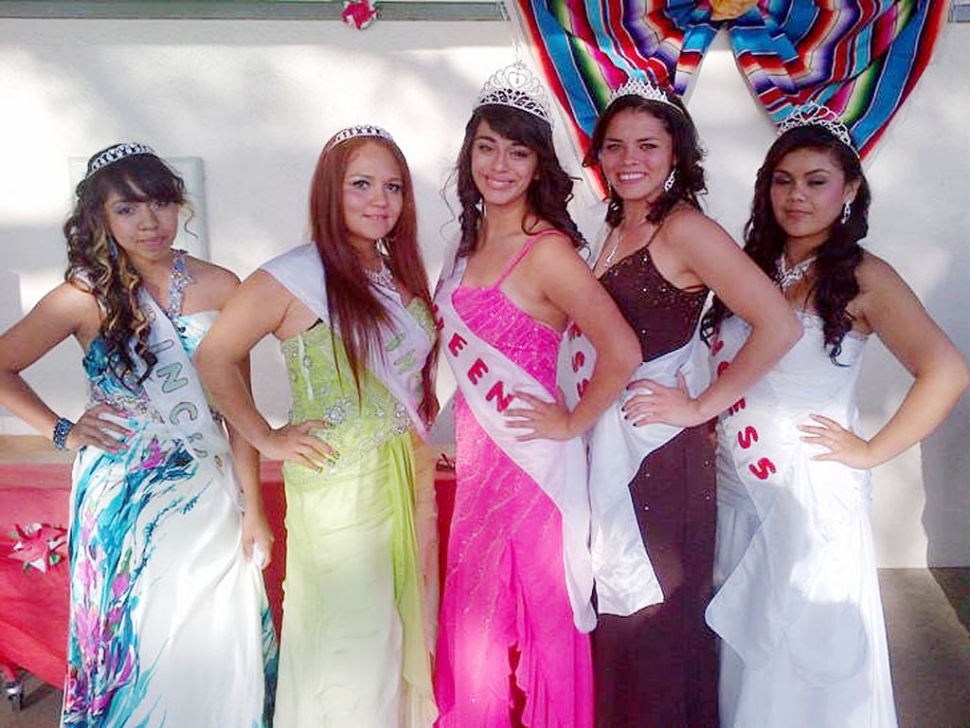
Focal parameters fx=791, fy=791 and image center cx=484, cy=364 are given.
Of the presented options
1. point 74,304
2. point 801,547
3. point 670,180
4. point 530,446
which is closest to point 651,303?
point 670,180

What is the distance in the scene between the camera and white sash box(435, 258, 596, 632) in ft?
5.70

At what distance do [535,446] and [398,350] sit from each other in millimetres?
370

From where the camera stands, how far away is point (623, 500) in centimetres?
177

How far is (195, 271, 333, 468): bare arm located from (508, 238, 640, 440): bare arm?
49cm

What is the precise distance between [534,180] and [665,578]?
0.95m

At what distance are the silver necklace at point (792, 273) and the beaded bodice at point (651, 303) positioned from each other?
190mm

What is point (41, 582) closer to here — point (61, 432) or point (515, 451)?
point (61, 432)

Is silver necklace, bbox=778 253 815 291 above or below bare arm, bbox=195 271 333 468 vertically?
above

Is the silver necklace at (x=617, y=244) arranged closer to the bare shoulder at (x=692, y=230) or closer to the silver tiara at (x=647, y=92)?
the bare shoulder at (x=692, y=230)

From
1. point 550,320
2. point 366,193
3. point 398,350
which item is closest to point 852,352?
point 550,320

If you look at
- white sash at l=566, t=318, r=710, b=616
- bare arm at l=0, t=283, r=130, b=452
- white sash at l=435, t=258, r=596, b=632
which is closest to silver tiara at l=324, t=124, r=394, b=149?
white sash at l=435, t=258, r=596, b=632

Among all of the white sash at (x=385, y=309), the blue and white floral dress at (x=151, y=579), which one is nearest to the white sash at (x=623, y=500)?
the white sash at (x=385, y=309)

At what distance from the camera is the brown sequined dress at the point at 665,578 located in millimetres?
1769

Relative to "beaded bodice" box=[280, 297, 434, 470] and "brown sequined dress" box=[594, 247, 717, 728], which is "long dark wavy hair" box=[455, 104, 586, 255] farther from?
"beaded bodice" box=[280, 297, 434, 470]
